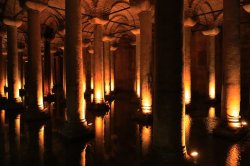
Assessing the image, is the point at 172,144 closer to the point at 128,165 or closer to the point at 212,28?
the point at 128,165

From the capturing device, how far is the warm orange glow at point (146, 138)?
6.89m

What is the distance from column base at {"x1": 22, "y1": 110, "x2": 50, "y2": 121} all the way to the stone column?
3.51m

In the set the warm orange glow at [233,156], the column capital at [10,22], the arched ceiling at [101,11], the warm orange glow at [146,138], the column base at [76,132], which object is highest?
the arched ceiling at [101,11]

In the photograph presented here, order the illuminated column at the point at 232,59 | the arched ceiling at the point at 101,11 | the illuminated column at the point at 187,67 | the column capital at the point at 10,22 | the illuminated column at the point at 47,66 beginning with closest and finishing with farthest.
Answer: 1. the illuminated column at the point at 232,59
2. the arched ceiling at the point at 101,11
3. the column capital at the point at 10,22
4. the illuminated column at the point at 187,67
5. the illuminated column at the point at 47,66

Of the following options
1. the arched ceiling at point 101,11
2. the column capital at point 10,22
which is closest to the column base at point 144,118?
the arched ceiling at point 101,11

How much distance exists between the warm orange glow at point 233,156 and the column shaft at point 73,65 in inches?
208

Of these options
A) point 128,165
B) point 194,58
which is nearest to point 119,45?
point 194,58

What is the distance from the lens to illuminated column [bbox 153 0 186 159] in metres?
4.39

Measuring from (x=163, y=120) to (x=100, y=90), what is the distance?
945 cm

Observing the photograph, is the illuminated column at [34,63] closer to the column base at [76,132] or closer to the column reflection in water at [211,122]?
the column base at [76,132]

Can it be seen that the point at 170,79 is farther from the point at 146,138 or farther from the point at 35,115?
the point at 35,115

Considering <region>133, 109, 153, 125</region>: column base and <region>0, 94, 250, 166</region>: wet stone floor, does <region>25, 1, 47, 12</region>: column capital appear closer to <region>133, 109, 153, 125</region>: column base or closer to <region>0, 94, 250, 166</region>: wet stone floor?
<region>0, 94, 250, 166</region>: wet stone floor

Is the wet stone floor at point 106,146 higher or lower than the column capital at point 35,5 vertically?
lower

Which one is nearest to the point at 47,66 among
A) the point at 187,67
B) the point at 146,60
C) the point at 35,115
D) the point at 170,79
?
the point at 35,115
